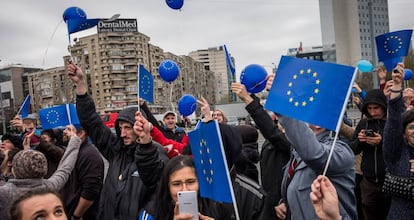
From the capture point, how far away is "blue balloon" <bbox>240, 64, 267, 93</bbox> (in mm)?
3883

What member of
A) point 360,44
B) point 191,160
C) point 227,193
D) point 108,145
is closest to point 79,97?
point 108,145

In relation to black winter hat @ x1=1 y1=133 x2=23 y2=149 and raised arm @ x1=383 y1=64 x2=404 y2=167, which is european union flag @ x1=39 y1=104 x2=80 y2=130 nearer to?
black winter hat @ x1=1 y1=133 x2=23 y2=149

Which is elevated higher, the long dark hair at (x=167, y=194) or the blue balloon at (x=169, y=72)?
the blue balloon at (x=169, y=72)

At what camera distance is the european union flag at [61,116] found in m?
4.44

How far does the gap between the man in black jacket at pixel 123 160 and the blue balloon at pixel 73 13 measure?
866 millimetres

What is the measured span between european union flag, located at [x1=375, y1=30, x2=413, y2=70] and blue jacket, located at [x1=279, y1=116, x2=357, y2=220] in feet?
5.61

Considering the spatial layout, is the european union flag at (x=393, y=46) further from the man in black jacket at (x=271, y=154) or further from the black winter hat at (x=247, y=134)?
the black winter hat at (x=247, y=134)

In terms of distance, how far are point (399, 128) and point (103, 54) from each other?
276 ft

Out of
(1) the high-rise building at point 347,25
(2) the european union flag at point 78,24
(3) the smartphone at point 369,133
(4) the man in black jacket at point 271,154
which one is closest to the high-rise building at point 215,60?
(1) the high-rise building at point 347,25

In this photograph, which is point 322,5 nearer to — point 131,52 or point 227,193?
point 131,52

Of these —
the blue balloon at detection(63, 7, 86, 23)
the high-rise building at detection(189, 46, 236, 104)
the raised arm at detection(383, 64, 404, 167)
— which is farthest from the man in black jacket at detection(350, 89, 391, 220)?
the high-rise building at detection(189, 46, 236, 104)

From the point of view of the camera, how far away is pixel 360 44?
77.1 metres

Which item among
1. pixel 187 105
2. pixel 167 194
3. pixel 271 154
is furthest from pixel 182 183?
pixel 187 105

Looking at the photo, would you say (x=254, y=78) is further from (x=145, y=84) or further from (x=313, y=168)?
(x=313, y=168)
